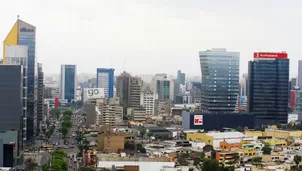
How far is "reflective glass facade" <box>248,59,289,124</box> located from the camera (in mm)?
30016

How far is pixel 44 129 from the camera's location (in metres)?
29.1

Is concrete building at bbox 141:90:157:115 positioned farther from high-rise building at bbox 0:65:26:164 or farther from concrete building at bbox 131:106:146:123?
high-rise building at bbox 0:65:26:164

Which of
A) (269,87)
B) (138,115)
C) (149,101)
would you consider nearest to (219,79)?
(269,87)

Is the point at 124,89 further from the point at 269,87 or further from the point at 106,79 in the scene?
the point at 106,79

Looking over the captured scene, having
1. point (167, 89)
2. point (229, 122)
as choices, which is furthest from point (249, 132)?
point (167, 89)

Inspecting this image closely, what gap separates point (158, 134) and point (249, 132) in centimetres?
405

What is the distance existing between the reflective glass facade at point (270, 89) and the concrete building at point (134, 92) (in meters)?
7.69

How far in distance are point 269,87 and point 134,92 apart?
8.86 meters

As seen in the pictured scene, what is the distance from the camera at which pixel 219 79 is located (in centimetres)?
3075

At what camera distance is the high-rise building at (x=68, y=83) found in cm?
5606

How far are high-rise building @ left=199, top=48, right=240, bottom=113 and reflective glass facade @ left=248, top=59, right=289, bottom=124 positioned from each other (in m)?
1.21

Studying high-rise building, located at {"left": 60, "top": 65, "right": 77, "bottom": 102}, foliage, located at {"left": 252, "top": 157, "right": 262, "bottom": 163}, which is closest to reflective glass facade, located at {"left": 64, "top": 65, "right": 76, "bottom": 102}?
high-rise building, located at {"left": 60, "top": 65, "right": 77, "bottom": 102}

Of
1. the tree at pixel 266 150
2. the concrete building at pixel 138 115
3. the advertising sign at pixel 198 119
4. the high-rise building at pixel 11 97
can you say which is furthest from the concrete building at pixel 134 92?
the high-rise building at pixel 11 97

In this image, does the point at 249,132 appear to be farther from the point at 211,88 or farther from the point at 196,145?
the point at 211,88
